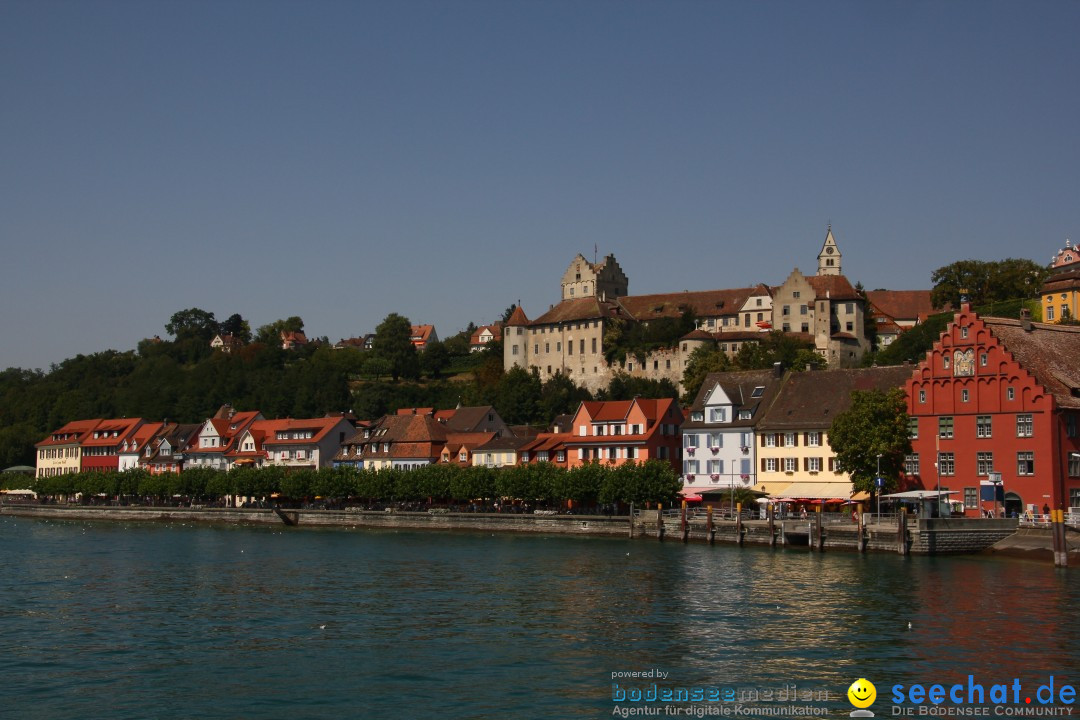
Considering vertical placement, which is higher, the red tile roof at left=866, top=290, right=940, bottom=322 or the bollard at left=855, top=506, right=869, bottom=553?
the red tile roof at left=866, top=290, right=940, bottom=322

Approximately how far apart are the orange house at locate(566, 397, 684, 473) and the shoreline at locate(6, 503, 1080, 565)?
11.8 metres

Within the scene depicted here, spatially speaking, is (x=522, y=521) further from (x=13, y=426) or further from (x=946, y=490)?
(x=13, y=426)

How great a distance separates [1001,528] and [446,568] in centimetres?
2864

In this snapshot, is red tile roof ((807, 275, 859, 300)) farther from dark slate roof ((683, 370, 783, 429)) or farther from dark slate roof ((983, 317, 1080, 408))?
dark slate roof ((983, 317, 1080, 408))

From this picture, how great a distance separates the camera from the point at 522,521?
281 feet

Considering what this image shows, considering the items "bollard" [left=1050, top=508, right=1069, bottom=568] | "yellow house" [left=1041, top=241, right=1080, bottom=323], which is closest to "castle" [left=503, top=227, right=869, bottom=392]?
"yellow house" [left=1041, top=241, right=1080, bottom=323]

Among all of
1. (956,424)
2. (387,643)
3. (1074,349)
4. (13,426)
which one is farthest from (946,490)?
(13,426)

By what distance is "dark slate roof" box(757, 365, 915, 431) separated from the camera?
80.7 meters

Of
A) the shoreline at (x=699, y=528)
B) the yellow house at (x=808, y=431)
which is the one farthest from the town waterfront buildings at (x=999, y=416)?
the yellow house at (x=808, y=431)

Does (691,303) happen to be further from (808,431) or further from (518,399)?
(808,431)

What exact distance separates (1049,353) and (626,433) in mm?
35876

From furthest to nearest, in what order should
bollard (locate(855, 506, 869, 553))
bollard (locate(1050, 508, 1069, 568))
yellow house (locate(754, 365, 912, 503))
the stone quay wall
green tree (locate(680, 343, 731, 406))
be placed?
green tree (locate(680, 343, 731, 406)), yellow house (locate(754, 365, 912, 503)), bollard (locate(855, 506, 869, 553)), the stone quay wall, bollard (locate(1050, 508, 1069, 568))

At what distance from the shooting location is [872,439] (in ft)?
228

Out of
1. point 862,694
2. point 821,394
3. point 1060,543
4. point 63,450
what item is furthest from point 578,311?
point 862,694
